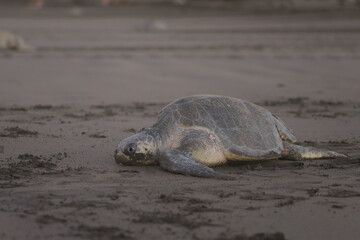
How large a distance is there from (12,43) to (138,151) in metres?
13.3

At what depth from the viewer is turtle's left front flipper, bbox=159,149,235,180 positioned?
504 cm

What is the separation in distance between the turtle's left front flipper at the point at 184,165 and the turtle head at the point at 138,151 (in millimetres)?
154

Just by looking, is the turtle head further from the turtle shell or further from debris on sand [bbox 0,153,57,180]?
debris on sand [bbox 0,153,57,180]

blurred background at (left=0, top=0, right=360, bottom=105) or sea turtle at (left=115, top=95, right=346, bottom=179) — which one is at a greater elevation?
sea turtle at (left=115, top=95, right=346, bottom=179)

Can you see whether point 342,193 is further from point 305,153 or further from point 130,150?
point 130,150

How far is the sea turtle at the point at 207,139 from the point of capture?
5.43 metres

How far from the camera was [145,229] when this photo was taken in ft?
12.6

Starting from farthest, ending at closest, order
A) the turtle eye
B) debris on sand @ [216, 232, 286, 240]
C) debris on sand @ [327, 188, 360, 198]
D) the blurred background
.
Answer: the blurred background
the turtle eye
debris on sand @ [327, 188, 360, 198]
debris on sand @ [216, 232, 286, 240]

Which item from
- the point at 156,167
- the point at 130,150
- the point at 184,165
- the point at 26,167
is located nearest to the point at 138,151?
the point at 130,150

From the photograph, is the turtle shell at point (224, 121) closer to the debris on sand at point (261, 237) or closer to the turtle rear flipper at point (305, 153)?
the turtle rear flipper at point (305, 153)

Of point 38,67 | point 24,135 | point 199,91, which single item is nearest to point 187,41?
point 38,67

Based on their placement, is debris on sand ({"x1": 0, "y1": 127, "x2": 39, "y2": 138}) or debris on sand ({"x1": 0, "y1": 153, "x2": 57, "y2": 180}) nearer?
debris on sand ({"x1": 0, "y1": 153, "x2": 57, "y2": 180})

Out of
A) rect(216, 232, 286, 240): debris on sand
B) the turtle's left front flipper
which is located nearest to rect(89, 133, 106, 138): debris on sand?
the turtle's left front flipper

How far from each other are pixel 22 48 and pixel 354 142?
493 inches
